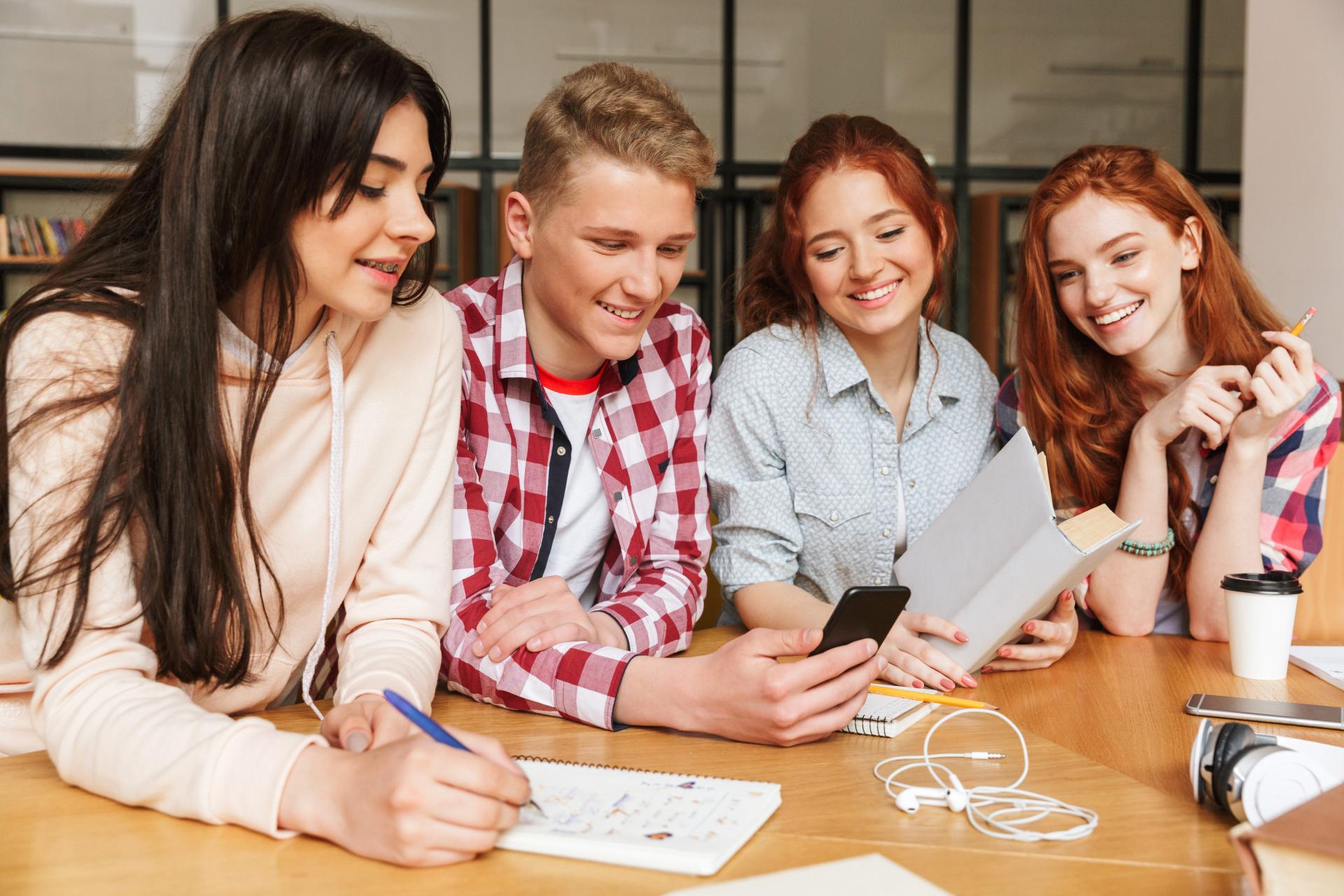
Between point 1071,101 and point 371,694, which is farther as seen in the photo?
point 1071,101

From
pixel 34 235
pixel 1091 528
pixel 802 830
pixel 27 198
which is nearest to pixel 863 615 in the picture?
pixel 802 830

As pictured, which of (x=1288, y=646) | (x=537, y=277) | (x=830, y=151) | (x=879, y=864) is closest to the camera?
(x=879, y=864)

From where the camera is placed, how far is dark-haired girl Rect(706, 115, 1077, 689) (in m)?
1.73

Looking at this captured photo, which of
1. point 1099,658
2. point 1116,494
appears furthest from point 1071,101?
point 1099,658

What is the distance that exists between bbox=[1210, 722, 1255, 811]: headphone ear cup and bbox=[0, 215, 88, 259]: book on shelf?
19.6ft

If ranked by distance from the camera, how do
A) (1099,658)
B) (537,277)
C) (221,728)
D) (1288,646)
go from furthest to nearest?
(537,277), (1099,658), (1288,646), (221,728)

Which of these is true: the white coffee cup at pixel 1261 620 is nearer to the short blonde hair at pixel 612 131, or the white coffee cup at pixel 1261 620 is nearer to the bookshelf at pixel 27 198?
the short blonde hair at pixel 612 131

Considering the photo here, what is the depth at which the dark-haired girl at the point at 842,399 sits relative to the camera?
173cm

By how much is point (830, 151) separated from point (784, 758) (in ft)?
3.46

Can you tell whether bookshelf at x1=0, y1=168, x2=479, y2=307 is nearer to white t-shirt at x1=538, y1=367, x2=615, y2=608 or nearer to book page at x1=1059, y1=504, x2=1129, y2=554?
white t-shirt at x1=538, y1=367, x2=615, y2=608

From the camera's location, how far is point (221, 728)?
926 millimetres

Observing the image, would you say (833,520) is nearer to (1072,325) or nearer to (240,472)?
(1072,325)

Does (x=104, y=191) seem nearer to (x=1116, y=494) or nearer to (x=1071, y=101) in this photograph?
(x=1116, y=494)

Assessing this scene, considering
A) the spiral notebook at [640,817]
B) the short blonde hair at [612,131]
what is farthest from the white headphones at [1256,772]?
the short blonde hair at [612,131]
